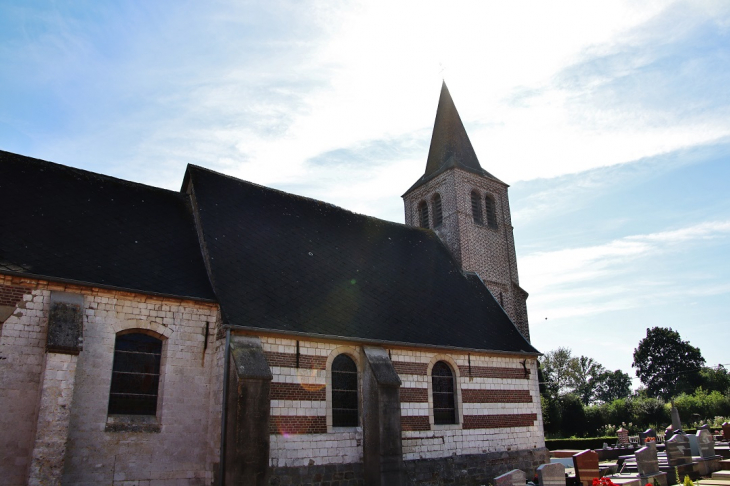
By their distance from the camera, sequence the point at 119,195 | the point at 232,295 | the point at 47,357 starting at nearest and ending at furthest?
1. the point at 47,357
2. the point at 232,295
3. the point at 119,195

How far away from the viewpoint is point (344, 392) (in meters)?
12.9

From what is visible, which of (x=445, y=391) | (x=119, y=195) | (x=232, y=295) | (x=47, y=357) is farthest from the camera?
(x=445, y=391)

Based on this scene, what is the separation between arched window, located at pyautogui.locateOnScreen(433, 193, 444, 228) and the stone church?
3.90m

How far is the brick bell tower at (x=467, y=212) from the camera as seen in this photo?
65.8 feet

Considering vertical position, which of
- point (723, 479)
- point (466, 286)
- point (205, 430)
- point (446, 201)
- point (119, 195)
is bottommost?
point (723, 479)

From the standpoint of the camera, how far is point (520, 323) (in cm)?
1994

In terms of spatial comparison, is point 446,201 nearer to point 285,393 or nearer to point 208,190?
point 208,190

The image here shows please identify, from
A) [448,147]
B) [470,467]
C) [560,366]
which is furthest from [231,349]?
[560,366]

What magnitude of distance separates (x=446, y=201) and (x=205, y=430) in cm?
1307

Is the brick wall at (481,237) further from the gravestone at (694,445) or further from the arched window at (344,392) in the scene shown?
the arched window at (344,392)

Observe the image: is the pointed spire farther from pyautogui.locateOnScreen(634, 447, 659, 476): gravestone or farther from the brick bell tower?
pyautogui.locateOnScreen(634, 447, 659, 476): gravestone

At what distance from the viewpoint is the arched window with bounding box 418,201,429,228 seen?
2228 centimetres

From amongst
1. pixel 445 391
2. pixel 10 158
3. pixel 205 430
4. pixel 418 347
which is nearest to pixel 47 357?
pixel 205 430

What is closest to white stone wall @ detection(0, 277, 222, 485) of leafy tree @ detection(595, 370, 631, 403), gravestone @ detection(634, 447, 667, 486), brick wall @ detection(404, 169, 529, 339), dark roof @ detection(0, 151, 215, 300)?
dark roof @ detection(0, 151, 215, 300)
